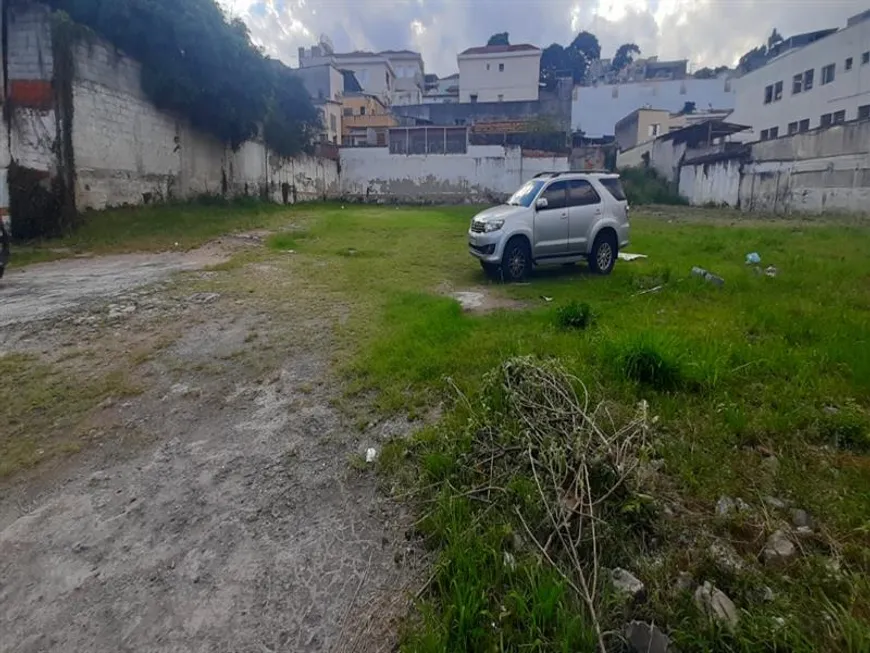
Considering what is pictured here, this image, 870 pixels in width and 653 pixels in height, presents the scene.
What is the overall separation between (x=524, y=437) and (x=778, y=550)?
4.31ft

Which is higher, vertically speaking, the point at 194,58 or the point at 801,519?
the point at 194,58

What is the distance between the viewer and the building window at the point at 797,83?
108 feet

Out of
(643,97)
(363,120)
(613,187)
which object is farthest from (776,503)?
(643,97)

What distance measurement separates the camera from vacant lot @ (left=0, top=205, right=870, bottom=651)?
2.25m

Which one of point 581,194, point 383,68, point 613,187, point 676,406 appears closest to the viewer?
point 676,406

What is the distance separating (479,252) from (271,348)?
4.48 m

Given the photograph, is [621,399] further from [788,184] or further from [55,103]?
[788,184]

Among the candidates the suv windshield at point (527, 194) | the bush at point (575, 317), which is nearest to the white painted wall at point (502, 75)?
the suv windshield at point (527, 194)

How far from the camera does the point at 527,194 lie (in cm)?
932

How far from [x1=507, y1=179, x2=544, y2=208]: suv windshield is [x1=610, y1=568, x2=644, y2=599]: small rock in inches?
292

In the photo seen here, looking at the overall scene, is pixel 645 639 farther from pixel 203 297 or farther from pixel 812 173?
pixel 812 173

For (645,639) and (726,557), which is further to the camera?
(726,557)

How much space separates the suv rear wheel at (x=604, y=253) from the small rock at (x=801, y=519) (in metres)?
6.98

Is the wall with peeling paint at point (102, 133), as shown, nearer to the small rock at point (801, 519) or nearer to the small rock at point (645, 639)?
the small rock at point (645, 639)
